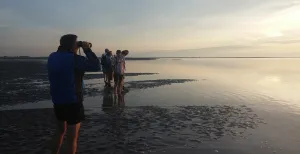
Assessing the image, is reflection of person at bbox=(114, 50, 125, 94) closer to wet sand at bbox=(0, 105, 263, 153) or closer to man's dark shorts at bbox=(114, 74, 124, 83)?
man's dark shorts at bbox=(114, 74, 124, 83)

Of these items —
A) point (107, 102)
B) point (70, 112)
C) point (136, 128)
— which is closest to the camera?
point (70, 112)

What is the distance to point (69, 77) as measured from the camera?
4.97 metres

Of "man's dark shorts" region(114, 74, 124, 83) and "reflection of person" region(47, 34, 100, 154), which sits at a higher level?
"reflection of person" region(47, 34, 100, 154)

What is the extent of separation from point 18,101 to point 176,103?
7.58m

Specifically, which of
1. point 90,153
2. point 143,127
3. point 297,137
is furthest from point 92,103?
point 297,137

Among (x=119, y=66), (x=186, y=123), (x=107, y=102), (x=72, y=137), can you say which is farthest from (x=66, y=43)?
(x=119, y=66)

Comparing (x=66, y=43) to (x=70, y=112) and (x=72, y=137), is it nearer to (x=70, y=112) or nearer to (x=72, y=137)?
(x=70, y=112)

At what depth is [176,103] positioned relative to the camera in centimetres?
1426

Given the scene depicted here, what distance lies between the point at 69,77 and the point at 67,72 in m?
0.09

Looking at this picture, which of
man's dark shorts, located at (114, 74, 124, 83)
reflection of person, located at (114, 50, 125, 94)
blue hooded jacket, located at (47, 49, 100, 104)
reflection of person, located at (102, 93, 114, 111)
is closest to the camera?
blue hooded jacket, located at (47, 49, 100, 104)

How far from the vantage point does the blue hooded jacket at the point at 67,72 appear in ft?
16.1

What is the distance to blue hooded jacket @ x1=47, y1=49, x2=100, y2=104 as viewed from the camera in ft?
16.1

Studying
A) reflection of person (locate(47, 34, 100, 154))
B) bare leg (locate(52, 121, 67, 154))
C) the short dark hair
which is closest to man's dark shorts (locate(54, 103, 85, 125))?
reflection of person (locate(47, 34, 100, 154))

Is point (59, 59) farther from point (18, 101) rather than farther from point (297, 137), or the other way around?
point (18, 101)
